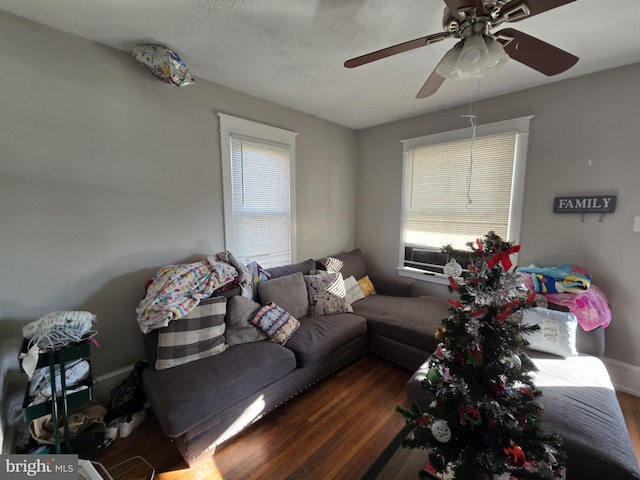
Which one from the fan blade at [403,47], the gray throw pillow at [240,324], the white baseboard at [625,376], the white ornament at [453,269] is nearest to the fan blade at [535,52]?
the fan blade at [403,47]

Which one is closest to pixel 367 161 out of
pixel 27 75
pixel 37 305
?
pixel 27 75

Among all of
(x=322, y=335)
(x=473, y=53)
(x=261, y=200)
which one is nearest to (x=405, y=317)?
(x=322, y=335)

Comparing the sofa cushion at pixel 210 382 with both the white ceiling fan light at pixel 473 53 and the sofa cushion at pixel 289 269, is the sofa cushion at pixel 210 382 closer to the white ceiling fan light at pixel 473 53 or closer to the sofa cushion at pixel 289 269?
the sofa cushion at pixel 289 269

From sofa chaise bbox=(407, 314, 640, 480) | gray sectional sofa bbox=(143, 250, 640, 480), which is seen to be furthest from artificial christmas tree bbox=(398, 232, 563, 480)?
gray sectional sofa bbox=(143, 250, 640, 480)

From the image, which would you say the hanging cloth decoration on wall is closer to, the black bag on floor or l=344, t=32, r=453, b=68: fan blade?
l=344, t=32, r=453, b=68: fan blade

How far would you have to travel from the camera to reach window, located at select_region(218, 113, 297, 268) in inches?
97.7

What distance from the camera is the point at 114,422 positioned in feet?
5.58

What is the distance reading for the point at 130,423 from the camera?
1709 millimetres

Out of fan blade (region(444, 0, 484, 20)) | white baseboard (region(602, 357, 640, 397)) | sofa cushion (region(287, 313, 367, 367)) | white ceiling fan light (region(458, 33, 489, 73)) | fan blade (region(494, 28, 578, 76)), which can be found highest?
fan blade (region(444, 0, 484, 20))

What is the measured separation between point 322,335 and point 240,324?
0.69 m

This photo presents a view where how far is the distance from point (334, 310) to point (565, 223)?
2.25 meters

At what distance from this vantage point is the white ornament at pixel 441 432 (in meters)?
1.04

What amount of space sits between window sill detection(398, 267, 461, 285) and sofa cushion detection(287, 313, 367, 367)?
115cm

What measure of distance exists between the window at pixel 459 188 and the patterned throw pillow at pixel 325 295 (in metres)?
1.13
